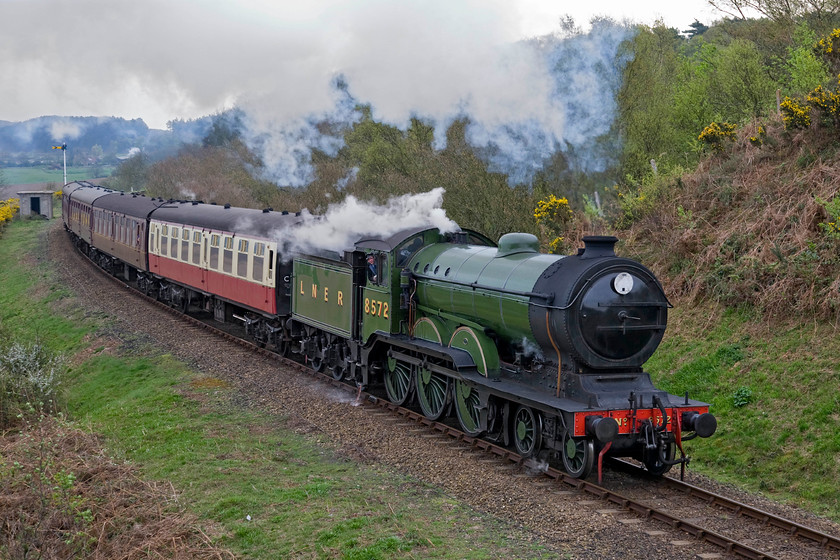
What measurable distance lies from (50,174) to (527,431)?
139284 millimetres

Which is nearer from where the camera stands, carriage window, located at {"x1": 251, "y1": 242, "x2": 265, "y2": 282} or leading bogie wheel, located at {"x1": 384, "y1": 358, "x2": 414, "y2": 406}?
leading bogie wheel, located at {"x1": 384, "y1": 358, "x2": 414, "y2": 406}

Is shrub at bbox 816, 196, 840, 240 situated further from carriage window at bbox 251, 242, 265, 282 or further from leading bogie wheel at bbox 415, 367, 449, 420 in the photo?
carriage window at bbox 251, 242, 265, 282

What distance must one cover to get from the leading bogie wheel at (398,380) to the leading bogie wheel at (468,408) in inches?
66.2

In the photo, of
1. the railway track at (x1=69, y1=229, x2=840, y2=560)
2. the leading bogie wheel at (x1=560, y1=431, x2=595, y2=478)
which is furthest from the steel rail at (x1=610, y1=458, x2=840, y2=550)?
the leading bogie wheel at (x1=560, y1=431, x2=595, y2=478)

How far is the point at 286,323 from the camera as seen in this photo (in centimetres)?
1883

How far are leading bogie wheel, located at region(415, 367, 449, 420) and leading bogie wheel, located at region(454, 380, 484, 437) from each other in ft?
1.34

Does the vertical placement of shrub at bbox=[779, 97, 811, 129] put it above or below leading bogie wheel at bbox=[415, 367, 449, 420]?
above

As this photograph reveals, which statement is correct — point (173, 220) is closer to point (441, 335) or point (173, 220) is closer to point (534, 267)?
point (441, 335)

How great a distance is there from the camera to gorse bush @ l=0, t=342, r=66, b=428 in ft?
50.6

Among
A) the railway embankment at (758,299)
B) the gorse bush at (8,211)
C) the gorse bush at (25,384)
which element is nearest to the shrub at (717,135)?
the railway embankment at (758,299)

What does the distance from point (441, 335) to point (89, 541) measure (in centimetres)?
600

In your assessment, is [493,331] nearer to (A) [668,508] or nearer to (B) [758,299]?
(A) [668,508]

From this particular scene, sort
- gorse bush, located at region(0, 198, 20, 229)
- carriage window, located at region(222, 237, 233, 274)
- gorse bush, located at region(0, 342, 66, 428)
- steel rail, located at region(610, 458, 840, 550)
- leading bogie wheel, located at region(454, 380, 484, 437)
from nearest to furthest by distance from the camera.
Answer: steel rail, located at region(610, 458, 840, 550)
leading bogie wheel, located at region(454, 380, 484, 437)
gorse bush, located at region(0, 342, 66, 428)
carriage window, located at region(222, 237, 233, 274)
gorse bush, located at region(0, 198, 20, 229)

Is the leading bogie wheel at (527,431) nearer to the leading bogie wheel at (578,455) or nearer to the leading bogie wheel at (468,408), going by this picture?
the leading bogie wheel at (578,455)
